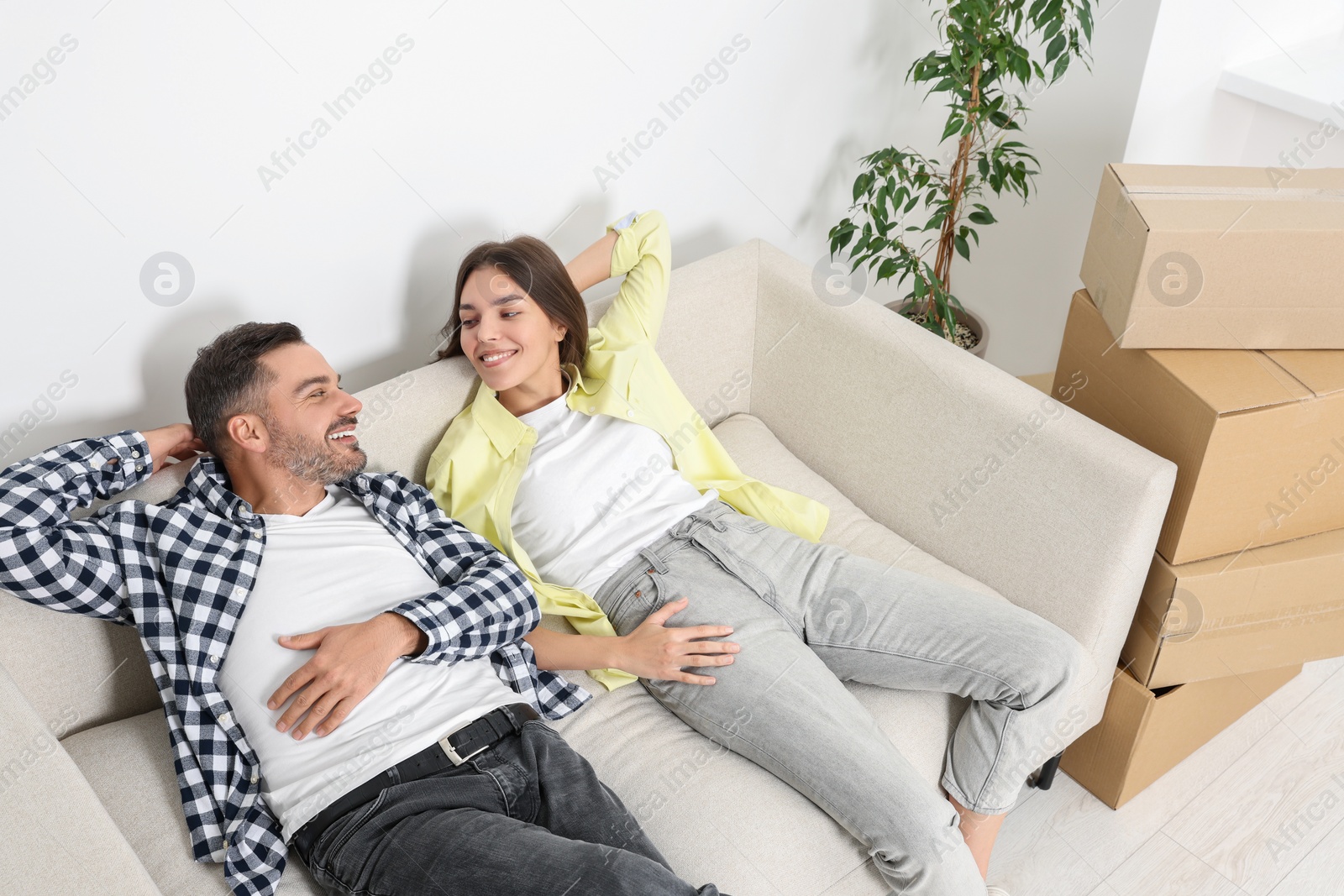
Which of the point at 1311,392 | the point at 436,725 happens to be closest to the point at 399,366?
the point at 436,725

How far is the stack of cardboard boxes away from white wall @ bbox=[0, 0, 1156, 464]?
0.74 meters

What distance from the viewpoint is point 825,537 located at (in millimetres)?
1801

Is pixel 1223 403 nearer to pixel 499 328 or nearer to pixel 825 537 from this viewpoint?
pixel 825 537

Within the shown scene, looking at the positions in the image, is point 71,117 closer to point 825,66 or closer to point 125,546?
point 125,546

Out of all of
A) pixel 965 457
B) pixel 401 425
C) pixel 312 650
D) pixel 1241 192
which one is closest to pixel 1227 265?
pixel 1241 192

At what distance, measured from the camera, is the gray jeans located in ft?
4.30

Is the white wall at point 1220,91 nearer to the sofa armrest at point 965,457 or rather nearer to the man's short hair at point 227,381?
the sofa armrest at point 965,457

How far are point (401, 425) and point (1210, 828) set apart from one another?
5.03 feet

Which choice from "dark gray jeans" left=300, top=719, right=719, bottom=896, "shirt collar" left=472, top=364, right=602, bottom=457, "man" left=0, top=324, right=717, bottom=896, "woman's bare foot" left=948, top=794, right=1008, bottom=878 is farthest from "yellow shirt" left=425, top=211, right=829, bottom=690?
"woman's bare foot" left=948, top=794, right=1008, bottom=878

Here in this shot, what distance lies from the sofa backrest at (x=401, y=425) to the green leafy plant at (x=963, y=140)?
1.04 ft

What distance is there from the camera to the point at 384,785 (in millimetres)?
1239

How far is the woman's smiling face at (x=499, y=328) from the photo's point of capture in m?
1.61

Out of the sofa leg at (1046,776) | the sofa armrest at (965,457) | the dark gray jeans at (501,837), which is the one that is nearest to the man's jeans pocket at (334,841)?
the dark gray jeans at (501,837)

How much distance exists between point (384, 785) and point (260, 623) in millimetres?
277
